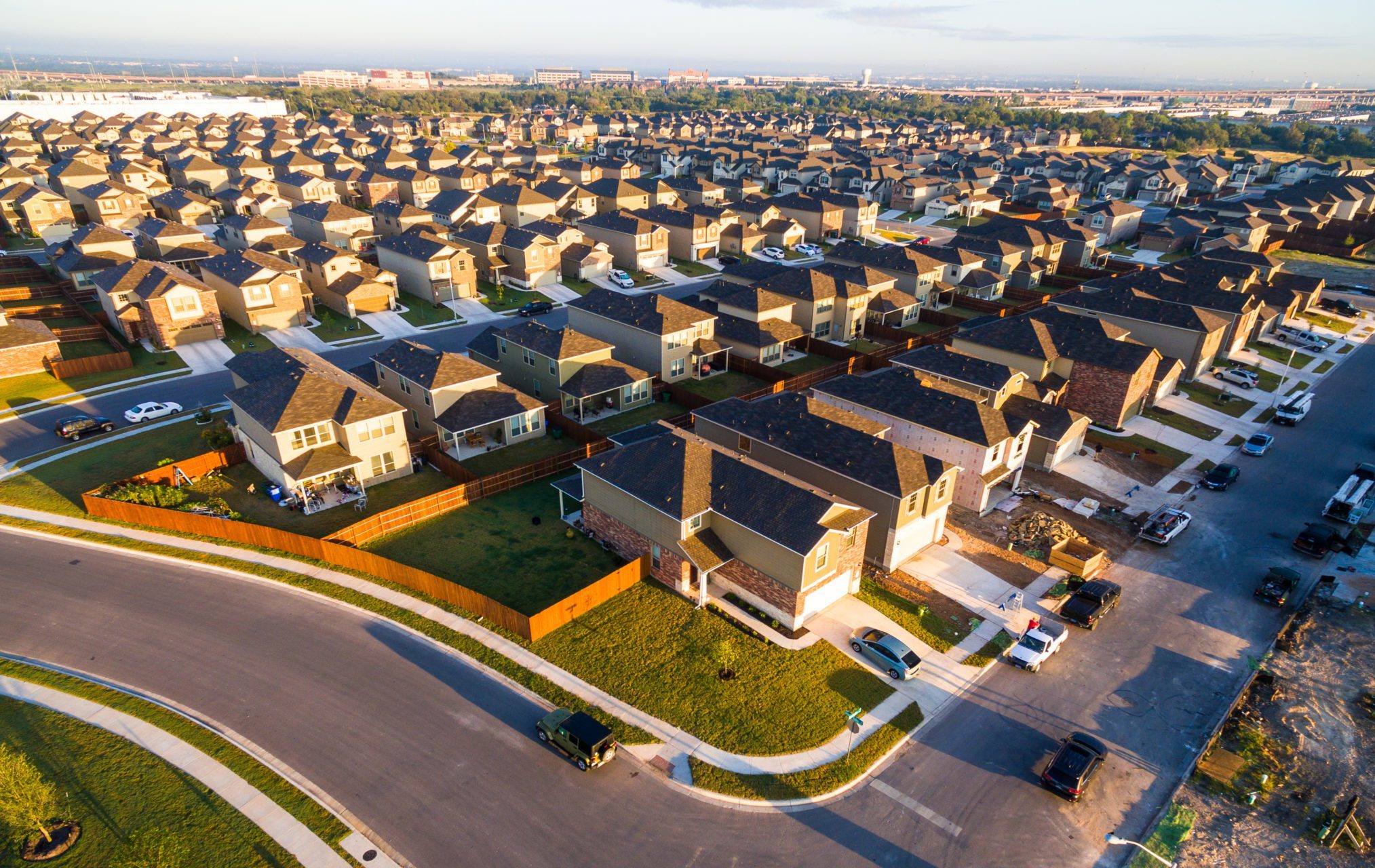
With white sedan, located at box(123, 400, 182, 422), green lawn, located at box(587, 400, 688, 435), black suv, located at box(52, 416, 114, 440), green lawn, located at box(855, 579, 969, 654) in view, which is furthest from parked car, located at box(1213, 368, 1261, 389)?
black suv, located at box(52, 416, 114, 440)

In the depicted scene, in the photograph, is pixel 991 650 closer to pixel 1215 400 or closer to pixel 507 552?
pixel 507 552

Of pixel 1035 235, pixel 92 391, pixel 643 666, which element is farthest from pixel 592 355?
pixel 1035 235

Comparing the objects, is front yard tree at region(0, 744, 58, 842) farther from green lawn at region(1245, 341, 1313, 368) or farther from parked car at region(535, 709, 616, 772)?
green lawn at region(1245, 341, 1313, 368)

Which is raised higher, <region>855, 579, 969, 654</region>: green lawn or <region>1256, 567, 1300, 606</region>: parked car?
<region>1256, 567, 1300, 606</region>: parked car

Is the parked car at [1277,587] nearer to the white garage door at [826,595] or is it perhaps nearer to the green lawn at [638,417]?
the white garage door at [826,595]

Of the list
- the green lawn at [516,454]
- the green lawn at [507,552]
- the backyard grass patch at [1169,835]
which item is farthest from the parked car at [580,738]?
the green lawn at [516,454]

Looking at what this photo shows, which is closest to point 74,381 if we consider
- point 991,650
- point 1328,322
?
point 991,650

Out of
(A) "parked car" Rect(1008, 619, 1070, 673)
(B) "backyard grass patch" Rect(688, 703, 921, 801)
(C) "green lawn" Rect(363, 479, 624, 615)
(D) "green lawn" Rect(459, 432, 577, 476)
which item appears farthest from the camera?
(D) "green lawn" Rect(459, 432, 577, 476)

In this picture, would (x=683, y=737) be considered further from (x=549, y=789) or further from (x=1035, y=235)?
(x=1035, y=235)
